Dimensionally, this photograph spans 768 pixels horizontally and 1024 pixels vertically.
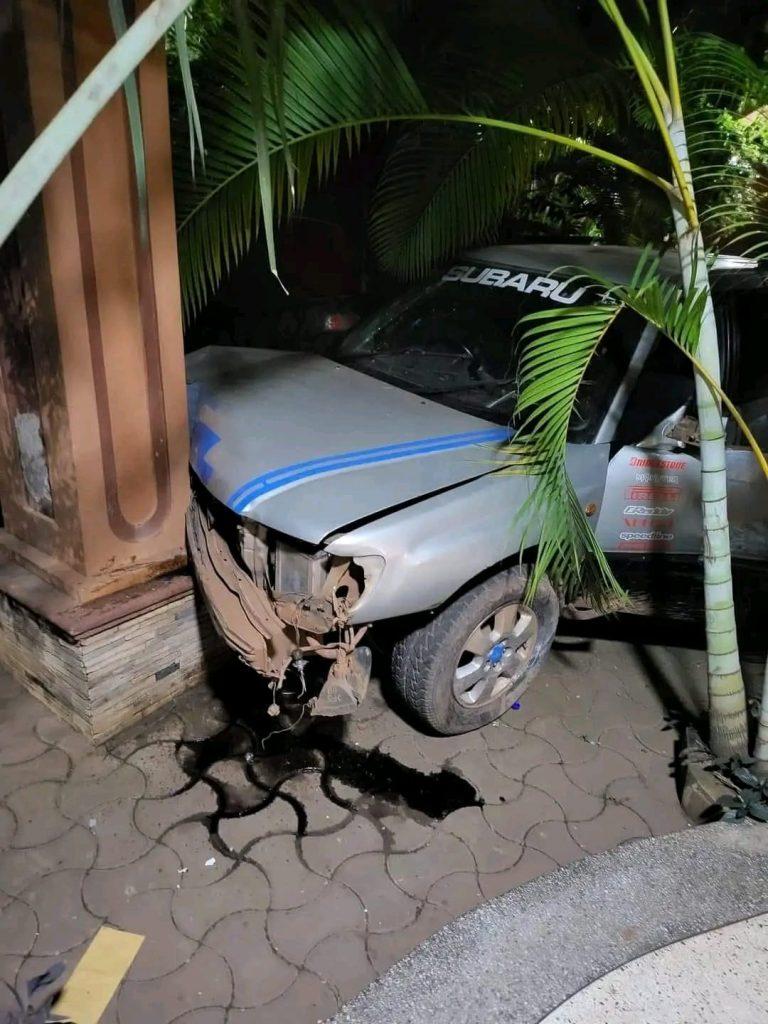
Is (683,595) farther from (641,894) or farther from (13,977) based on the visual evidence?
(13,977)

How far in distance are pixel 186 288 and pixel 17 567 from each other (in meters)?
1.21

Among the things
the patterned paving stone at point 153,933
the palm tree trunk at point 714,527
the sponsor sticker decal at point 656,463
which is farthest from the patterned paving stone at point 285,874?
the sponsor sticker decal at point 656,463

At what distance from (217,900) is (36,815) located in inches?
26.9

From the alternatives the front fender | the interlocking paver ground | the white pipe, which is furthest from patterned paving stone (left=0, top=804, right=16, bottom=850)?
the white pipe

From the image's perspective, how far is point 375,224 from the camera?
155 inches

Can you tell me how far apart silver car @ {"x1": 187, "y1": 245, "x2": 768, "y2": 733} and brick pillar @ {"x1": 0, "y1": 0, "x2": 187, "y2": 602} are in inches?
9.1

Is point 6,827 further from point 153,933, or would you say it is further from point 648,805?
point 648,805

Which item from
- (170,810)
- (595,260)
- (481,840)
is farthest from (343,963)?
(595,260)

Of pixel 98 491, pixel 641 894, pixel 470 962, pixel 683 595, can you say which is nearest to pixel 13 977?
pixel 470 962

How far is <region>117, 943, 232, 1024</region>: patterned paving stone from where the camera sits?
1.86 metres

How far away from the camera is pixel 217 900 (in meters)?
2.15

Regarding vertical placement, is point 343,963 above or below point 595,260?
below

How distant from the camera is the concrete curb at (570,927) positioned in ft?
5.69

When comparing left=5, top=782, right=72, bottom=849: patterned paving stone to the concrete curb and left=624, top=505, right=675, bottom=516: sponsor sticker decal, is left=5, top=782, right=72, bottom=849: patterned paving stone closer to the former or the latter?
the concrete curb
